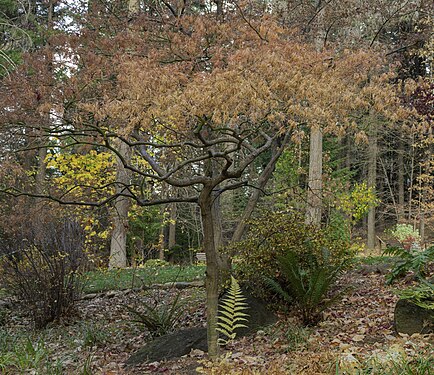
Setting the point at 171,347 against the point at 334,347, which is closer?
the point at 334,347

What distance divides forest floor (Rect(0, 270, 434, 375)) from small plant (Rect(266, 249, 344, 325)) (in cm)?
16

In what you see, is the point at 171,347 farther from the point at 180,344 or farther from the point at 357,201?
the point at 357,201

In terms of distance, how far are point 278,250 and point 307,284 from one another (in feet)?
1.54

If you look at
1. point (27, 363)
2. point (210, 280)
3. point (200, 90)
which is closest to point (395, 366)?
point (210, 280)

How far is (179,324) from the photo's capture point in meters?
5.77

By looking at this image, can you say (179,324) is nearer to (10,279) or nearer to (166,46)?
(10,279)

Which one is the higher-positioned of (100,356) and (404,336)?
(404,336)

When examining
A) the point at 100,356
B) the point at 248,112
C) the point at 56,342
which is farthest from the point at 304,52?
the point at 56,342

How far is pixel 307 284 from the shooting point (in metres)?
5.00

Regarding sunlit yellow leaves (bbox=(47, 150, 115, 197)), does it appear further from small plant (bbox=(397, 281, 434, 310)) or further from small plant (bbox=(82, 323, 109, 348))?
small plant (bbox=(397, 281, 434, 310))

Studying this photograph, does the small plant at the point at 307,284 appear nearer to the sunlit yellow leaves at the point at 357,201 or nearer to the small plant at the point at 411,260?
the small plant at the point at 411,260

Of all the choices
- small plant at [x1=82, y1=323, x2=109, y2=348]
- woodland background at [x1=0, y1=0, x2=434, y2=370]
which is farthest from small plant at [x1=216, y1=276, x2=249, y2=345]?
small plant at [x1=82, y1=323, x2=109, y2=348]

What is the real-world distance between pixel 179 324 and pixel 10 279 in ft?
9.83

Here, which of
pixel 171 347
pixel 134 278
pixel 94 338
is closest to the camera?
pixel 171 347
